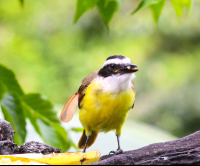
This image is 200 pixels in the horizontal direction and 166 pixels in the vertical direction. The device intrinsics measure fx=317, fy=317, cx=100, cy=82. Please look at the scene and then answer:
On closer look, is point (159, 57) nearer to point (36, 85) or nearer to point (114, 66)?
point (36, 85)

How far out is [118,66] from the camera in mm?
2764

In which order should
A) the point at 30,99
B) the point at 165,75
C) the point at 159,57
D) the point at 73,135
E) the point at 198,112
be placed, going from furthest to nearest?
the point at 159,57 < the point at 165,75 < the point at 198,112 < the point at 73,135 < the point at 30,99

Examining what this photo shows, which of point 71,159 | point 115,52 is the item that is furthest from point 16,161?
point 115,52

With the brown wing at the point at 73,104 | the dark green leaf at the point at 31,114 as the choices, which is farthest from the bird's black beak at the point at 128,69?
the dark green leaf at the point at 31,114

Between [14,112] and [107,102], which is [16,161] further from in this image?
[107,102]

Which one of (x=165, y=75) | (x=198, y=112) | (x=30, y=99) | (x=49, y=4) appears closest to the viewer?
(x=30, y=99)

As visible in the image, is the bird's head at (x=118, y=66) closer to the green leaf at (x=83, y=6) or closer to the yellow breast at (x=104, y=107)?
the yellow breast at (x=104, y=107)

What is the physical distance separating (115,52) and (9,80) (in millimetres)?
7482

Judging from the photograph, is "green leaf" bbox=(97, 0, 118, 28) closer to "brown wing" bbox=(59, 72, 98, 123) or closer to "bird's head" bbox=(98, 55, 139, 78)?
"bird's head" bbox=(98, 55, 139, 78)

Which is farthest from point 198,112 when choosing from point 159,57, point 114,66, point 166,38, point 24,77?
point 114,66

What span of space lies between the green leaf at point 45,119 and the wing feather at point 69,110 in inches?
11.5

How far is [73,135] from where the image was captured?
4223mm

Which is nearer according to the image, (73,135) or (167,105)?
(73,135)

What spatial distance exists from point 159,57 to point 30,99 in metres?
7.65
